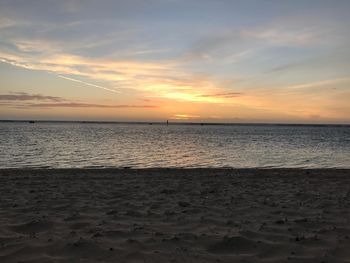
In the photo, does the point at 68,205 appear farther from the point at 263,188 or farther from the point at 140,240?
the point at 263,188

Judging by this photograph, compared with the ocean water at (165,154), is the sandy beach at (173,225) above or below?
above

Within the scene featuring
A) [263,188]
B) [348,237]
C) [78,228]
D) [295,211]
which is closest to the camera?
[348,237]

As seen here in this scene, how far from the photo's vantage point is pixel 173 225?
7.21m

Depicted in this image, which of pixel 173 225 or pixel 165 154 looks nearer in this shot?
pixel 173 225

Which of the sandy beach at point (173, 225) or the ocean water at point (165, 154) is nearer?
the sandy beach at point (173, 225)

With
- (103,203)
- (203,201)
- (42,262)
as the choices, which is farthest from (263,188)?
(42,262)

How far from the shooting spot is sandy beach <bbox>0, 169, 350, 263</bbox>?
219 inches

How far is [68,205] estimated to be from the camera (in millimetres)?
9109

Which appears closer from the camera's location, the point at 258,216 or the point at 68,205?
the point at 258,216

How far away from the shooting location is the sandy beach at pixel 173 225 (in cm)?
556

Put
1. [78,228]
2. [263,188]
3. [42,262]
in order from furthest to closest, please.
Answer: [263,188]
[78,228]
[42,262]

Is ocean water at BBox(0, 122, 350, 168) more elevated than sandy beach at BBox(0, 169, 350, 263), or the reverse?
sandy beach at BBox(0, 169, 350, 263)

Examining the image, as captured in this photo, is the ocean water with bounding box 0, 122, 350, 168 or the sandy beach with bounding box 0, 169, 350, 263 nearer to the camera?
the sandy beach with bounding box 0, 169, 350, 263

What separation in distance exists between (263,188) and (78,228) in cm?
736
